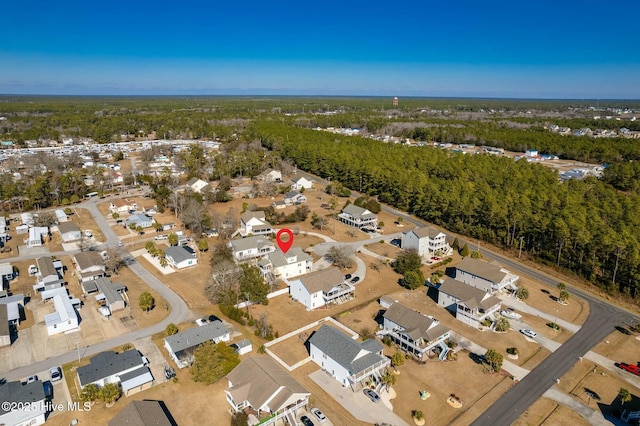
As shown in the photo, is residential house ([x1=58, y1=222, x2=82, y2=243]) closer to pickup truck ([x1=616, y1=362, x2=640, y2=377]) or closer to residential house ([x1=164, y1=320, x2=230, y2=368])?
residential house ([x1=164, y1=320, x2=230, y2=368])

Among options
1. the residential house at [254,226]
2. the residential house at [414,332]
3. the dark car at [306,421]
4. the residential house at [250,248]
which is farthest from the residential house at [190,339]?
the residential house at [254,226]

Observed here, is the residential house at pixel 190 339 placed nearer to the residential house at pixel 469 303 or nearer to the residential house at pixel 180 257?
the residential house at pixel 180 257

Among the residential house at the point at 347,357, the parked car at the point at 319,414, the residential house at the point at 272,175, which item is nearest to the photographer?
the parked car at the point at 319,414

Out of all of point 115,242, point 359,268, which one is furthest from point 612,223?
point 115,242

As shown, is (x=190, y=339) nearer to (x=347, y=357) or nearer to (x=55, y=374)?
(x=55, y=374)

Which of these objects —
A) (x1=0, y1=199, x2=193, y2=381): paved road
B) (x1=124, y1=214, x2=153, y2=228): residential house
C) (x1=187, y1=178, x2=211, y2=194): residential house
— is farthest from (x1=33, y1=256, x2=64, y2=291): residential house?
(x1=187, y1=178, x2=211, y2=194): residential house

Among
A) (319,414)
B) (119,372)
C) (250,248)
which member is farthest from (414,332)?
(250,248)

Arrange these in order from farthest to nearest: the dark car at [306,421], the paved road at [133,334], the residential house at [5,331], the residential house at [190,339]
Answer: the residential house at [5,331] → the residential house at [190,339] → the paved road at [133,334] → the dark car at [306,421]
